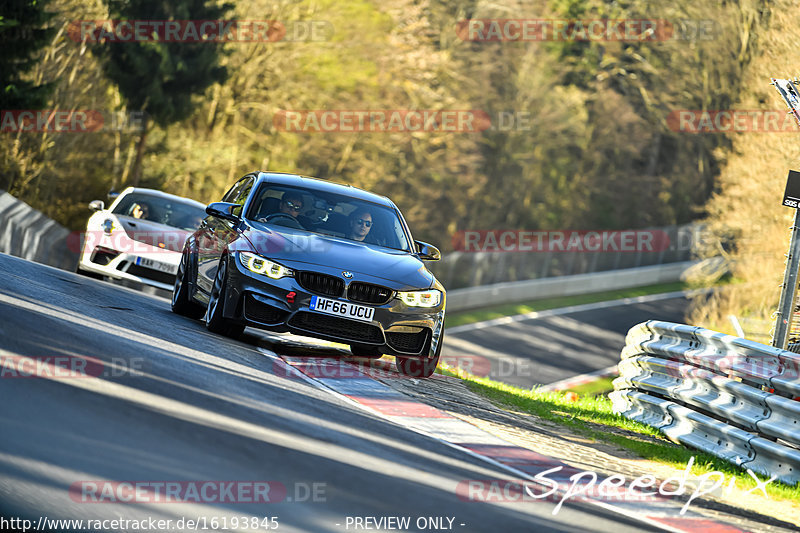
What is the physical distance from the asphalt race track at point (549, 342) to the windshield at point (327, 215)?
1922 centimetres

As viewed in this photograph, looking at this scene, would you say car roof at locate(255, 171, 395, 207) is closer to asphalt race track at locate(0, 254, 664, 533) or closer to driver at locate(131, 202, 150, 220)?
asphalt race track at locate(0, 254, 664, 533)

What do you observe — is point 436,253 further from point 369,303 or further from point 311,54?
point 311,54

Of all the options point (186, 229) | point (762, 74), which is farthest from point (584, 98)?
point (186, 229)

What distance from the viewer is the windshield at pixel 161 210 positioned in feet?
58.9

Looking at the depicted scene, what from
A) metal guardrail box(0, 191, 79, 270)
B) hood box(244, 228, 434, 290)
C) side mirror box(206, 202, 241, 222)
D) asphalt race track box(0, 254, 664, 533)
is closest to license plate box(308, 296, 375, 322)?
hood box(244, 228, 434, 290)

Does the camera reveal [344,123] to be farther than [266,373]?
Yes

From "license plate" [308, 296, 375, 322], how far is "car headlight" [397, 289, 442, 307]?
373 mm

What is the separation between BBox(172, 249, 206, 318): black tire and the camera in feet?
41.3

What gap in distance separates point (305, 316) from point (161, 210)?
9.04m

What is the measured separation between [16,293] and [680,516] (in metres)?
6.62

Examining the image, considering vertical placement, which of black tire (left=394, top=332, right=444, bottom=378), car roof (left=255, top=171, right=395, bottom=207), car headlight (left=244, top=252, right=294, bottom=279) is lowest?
black tire (left=394, top=332, right=444, bottom=378)

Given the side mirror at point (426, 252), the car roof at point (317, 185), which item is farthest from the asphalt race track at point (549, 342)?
the side mirror at point (426, 252)

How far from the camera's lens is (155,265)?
55.0 feet

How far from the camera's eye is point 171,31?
113ft
